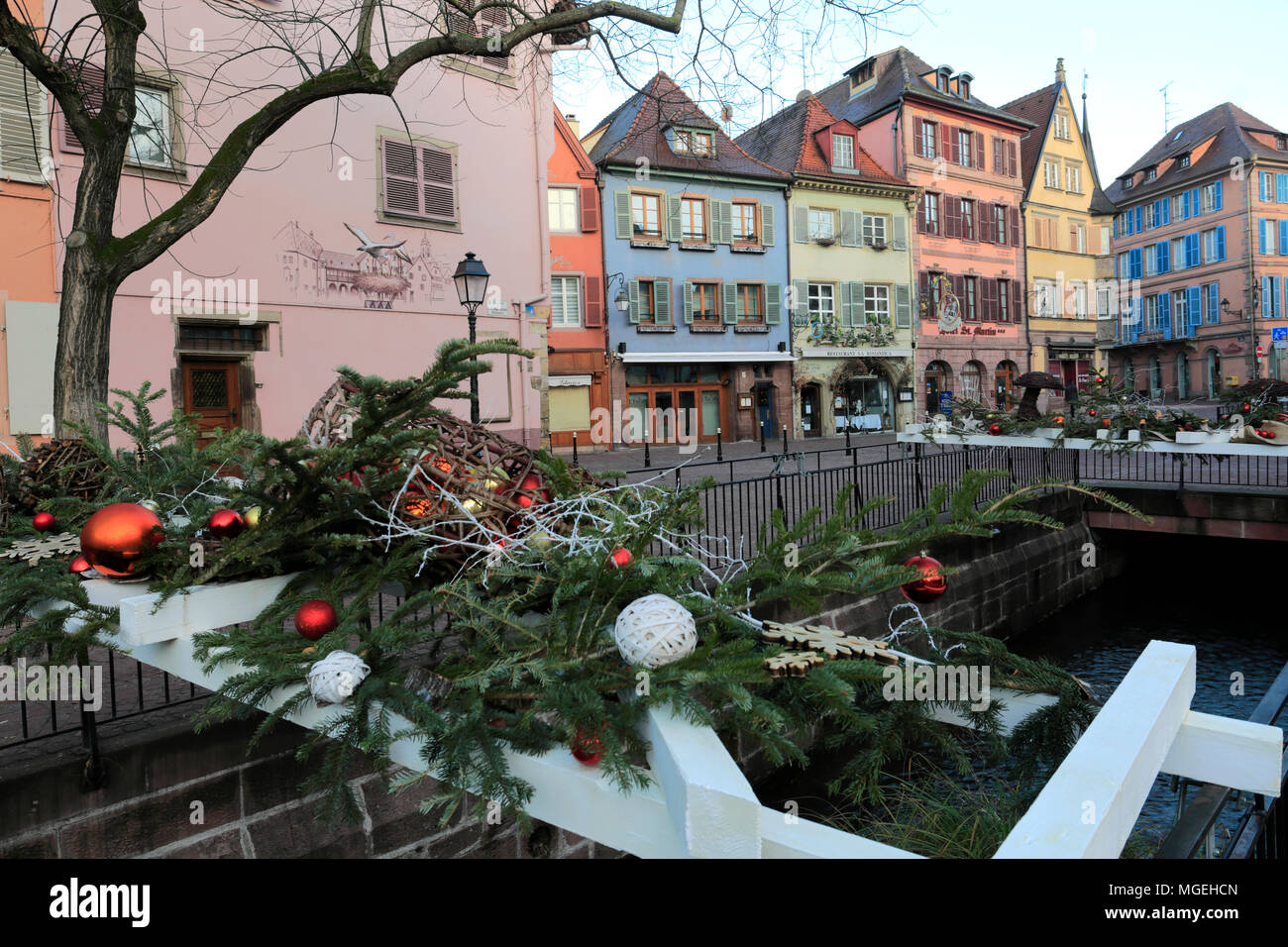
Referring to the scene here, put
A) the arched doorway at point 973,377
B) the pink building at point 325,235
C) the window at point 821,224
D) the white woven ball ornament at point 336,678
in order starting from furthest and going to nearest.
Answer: the arched doorway at point 973,377, the window at point 821,224, the pink building at point 325,235, the white woven ball ornament at point 336,678

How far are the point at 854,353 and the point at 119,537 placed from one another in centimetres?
3139

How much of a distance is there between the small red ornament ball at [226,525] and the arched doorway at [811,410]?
1186 inches

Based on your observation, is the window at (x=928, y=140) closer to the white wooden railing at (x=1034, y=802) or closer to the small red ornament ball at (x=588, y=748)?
the white wooden railing at (x=1034, y=802)

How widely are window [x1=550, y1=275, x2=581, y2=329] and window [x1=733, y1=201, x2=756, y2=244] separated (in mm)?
6341

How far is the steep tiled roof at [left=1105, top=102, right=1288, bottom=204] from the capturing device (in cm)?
4509

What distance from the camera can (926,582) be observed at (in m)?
2.40

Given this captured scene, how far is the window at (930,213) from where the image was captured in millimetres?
33969

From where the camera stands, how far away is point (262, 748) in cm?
405

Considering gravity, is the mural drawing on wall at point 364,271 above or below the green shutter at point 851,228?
below

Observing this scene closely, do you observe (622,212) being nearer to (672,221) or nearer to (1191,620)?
(672,221)

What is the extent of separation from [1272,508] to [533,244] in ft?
48.0

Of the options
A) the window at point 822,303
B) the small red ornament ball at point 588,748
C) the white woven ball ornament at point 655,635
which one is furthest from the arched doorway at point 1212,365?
the small red ornament ball at point 588,748

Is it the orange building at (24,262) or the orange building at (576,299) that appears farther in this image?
the orange building at (576,299)
